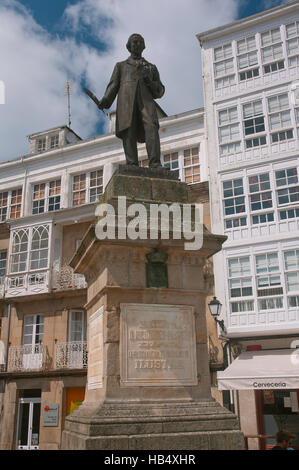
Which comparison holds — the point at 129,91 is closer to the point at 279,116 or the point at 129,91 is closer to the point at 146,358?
the point at 146,358

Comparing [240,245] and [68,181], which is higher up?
[68,181]

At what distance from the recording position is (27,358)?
22141mm

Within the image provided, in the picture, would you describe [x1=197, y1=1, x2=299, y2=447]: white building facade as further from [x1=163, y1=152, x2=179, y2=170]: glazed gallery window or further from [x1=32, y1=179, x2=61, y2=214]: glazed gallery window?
[x1=32, y1=179, x2=61, y2=214]: glazed gallery window

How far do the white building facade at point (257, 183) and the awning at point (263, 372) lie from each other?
679 mm

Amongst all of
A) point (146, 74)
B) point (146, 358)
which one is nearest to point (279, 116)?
point (146, 74)

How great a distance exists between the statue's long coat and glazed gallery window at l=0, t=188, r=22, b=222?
778 inches

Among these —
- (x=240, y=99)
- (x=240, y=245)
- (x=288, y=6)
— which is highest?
(x=288, y=6)

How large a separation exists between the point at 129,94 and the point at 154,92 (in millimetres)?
359

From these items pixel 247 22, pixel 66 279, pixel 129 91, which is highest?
pixel 247 22

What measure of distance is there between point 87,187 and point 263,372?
1293cm

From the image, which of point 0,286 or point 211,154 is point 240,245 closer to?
point 211,154

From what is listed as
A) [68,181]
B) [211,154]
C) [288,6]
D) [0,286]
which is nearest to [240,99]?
[211,154]

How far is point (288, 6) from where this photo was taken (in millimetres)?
20562

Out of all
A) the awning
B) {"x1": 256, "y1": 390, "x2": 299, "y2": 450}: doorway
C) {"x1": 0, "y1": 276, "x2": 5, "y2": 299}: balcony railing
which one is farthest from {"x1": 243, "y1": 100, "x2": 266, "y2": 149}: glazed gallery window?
{"x1": 0, "y1": 276, "x2": 5, "y2": 299}: balcony railing
